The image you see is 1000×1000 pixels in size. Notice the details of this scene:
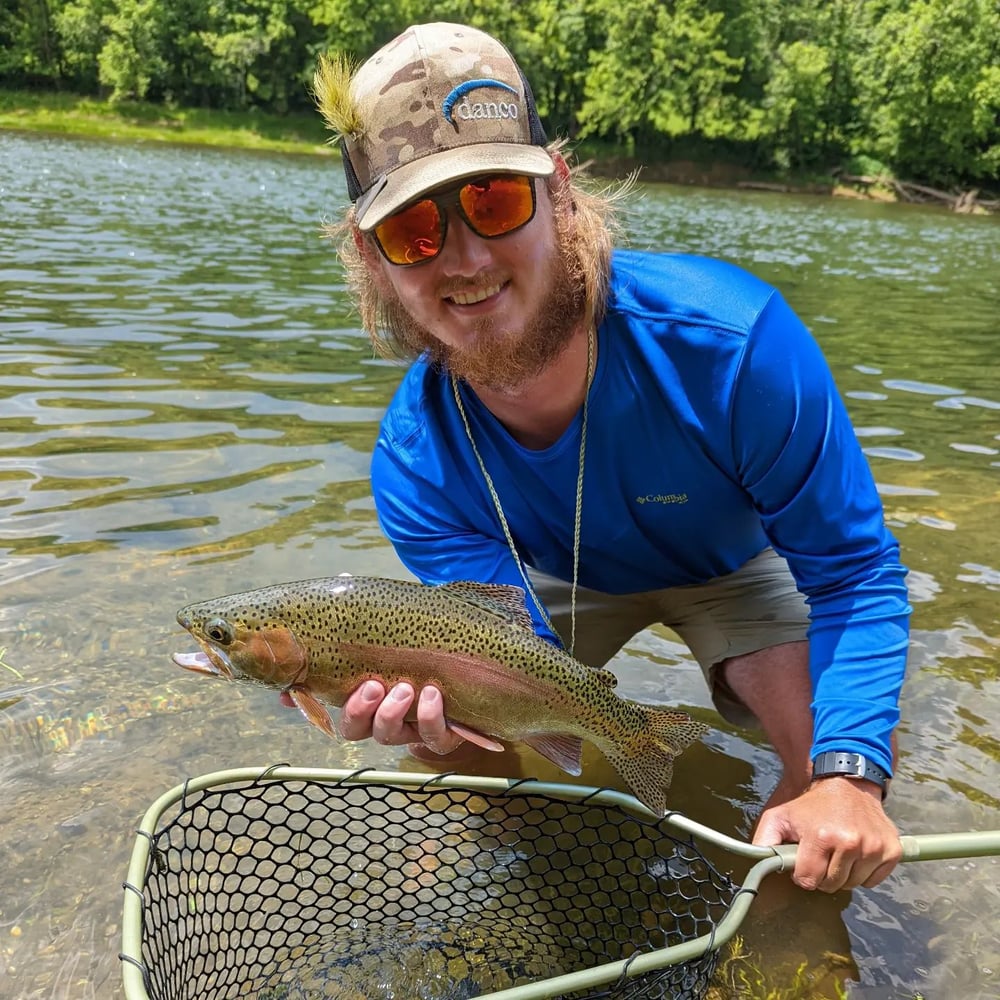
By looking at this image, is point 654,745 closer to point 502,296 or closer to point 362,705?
point 362,705

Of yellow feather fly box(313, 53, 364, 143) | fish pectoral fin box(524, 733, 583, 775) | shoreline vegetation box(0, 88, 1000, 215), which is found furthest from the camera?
shoreline vegetation box(0, 88, 1000, 215)

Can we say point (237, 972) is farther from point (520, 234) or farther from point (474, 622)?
point (520, 234)

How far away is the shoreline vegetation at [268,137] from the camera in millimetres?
47750

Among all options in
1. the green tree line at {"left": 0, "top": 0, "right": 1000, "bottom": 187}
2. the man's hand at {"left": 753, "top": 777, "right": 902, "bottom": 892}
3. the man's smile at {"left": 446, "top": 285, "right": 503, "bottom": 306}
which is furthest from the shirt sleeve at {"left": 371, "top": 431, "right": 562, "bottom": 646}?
the green tree line at {"left": 0, "top": 0, "right": 1000, "bottom": 187}

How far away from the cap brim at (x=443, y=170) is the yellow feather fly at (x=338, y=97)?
276 mm

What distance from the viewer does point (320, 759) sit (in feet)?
12.3

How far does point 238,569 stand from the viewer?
5016 mm

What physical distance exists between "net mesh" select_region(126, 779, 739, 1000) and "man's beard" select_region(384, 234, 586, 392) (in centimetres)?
128

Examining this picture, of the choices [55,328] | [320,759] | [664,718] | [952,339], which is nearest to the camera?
[664,718]

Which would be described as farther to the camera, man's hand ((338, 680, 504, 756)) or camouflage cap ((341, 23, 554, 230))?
camouflage cap ((341, 23, 554, 230))

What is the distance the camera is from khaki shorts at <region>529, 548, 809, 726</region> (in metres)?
3.50

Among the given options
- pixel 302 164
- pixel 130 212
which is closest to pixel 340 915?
pixel 130 212

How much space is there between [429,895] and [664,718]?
0.98 metres

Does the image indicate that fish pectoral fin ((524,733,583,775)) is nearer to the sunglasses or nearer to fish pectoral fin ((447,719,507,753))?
fish pectoral fin ((447,719,507,753))
